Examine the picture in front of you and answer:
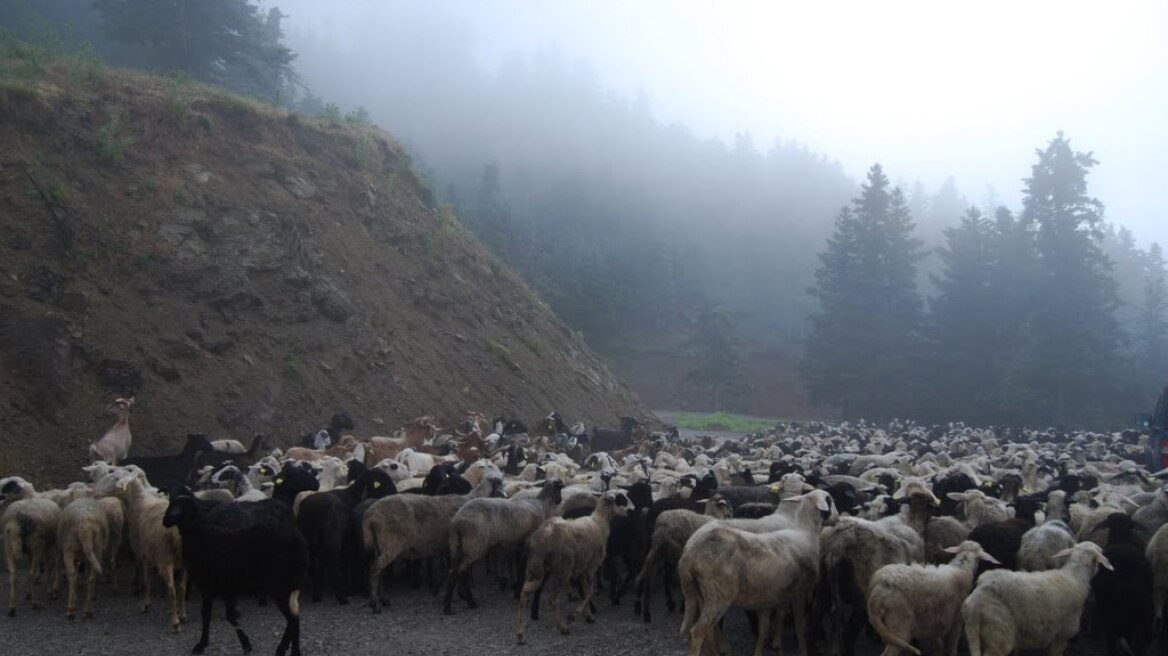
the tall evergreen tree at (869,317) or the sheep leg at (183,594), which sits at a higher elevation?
the tall evergreen tree at (869,317)

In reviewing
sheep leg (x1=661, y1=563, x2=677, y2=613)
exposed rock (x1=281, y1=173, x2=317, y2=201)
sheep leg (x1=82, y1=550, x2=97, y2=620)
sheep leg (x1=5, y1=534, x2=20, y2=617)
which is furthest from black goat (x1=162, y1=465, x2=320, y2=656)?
exposed rock (x1=281, y1=173, x2=317, y2=201)

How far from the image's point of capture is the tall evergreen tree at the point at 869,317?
177 feet

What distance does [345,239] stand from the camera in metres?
31.0

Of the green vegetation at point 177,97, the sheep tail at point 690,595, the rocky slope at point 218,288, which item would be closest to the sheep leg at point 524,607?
the sheep tail at point 690,595

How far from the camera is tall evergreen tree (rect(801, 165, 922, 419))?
54.1m

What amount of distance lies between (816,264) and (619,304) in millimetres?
43408

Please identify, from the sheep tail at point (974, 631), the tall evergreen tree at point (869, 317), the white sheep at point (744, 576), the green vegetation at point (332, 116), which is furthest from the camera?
the tall evergreen tree at point (869, 317)

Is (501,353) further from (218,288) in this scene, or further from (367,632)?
(367,632)

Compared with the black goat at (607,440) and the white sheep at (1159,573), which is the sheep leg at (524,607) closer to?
the white sheep at (1159,573)

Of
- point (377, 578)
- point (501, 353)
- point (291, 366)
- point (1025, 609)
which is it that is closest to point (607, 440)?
point (501, 353)

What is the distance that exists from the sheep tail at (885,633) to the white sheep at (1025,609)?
536mm

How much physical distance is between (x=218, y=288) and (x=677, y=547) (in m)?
19.6

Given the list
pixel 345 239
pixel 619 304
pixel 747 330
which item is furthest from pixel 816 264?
pixel 345 239

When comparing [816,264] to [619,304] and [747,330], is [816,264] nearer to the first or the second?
[747,330]
